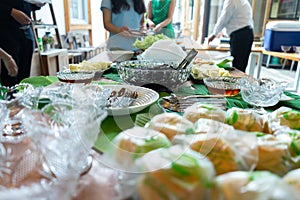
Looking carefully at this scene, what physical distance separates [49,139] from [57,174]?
50 millimetres

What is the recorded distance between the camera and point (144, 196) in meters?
0.24

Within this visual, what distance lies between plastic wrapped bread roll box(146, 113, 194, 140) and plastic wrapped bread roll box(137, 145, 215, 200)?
0.10 metres

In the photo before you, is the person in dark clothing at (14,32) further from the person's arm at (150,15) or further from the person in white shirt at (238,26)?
the person in white shirt at (238,26)

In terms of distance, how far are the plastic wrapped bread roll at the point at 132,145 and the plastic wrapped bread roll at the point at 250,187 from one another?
0.09 m

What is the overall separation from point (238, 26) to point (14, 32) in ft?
6.56

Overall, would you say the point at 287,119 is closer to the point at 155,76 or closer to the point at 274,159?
the point at 274,159

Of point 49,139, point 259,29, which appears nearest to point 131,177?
point 49,139

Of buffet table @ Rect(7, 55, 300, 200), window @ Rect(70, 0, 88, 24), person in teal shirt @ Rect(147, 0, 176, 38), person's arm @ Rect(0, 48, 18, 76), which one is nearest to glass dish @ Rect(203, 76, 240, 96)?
buffet table @ Rect(7, 55, 300, 200)

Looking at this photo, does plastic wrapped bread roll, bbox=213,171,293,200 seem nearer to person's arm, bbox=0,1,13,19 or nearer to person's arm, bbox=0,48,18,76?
person's arm, bbox=0,48,18,76

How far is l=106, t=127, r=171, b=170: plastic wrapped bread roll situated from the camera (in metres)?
0.30

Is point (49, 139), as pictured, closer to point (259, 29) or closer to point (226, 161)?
point (226, 161)

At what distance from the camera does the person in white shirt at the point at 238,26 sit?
2283 millimetres

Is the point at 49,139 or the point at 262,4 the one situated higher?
the point at 262,4

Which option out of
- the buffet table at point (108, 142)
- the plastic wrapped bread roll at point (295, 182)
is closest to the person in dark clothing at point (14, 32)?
the buffet table at point (108, 142)
